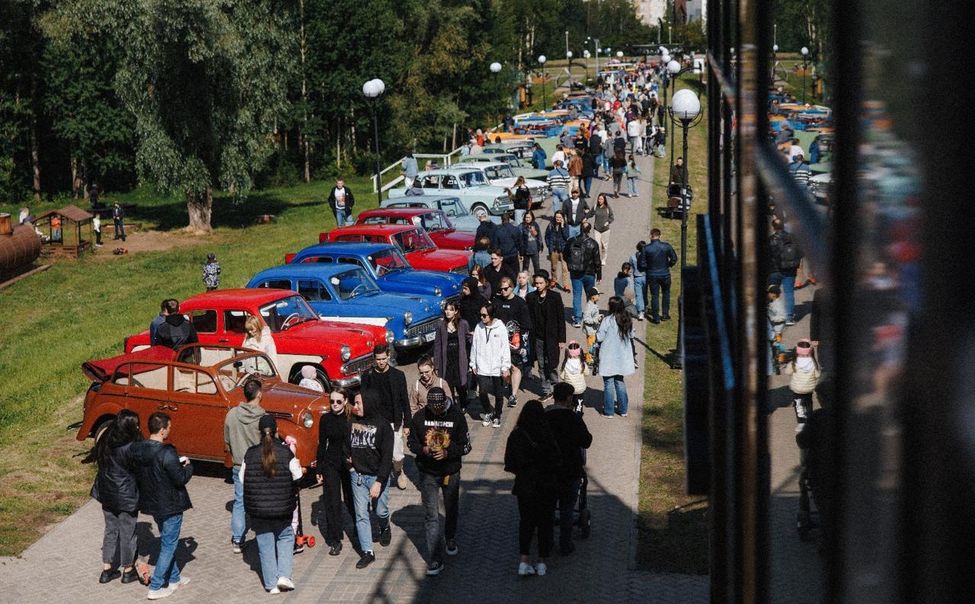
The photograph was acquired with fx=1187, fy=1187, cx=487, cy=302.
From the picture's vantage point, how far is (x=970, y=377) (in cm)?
57

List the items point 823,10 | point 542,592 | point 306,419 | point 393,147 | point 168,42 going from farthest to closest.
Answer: point 393,147, point 168,42, point 306,419, point 542,592, point 823,10

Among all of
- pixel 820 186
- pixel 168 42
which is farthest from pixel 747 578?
pixel 168 42

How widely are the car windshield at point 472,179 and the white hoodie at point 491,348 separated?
18.8 meters

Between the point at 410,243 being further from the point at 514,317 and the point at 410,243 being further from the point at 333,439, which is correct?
the point at 333,439

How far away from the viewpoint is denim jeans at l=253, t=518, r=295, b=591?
10.5m

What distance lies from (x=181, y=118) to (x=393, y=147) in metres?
25.8

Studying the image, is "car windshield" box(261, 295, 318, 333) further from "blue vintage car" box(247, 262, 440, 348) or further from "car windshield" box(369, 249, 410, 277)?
"car windshield" box(369, 249, 410, 277)

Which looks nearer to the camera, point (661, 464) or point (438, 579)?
point (438, 579)

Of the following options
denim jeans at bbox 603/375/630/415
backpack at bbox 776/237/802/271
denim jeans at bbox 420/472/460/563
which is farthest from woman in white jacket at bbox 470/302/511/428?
backpack at bbox 776/237/802/271

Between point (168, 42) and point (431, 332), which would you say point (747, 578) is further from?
point (168, 42)

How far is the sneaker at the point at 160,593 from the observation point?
10.9 metres

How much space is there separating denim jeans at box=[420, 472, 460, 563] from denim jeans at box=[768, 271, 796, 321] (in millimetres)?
9365

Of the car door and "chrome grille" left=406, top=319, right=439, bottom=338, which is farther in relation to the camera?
"chrome grille" left=406, top=319, right=439, bottom=338

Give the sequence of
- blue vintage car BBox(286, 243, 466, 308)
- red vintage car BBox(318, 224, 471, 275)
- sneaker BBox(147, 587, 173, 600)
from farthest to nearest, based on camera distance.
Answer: red vintage car BBox(318, 224, 471, 275)
blue vintage car BBox(286, 243, 466, 308)
sneaker BBox(147, 587, 173, 600)
